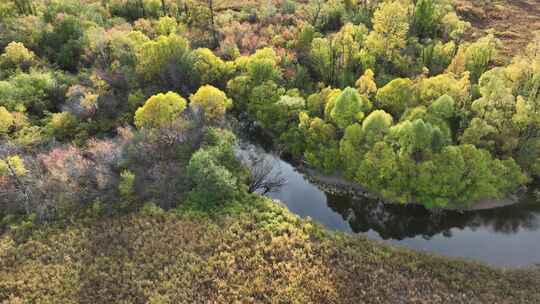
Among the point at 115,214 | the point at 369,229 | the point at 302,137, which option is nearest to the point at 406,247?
the point at 369,229

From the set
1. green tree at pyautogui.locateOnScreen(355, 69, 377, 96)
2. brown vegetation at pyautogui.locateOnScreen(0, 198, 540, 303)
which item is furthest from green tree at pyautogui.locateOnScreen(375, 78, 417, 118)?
brown vegetation at pyautogui.locateOnScreen(0, 198, 540, 303)

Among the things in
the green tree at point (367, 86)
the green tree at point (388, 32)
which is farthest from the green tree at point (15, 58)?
the green tree at point (388, 32)

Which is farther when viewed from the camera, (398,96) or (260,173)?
(398,96)

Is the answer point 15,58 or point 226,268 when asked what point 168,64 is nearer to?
point 15,58

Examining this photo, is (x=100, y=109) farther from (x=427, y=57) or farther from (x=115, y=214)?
(x=427, y=57)

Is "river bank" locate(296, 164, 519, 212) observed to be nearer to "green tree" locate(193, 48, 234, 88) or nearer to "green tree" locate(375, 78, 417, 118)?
"green tree" locate(375, 78, 417, 118)

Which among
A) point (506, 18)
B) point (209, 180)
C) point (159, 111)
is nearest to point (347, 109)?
point (209, 180)
